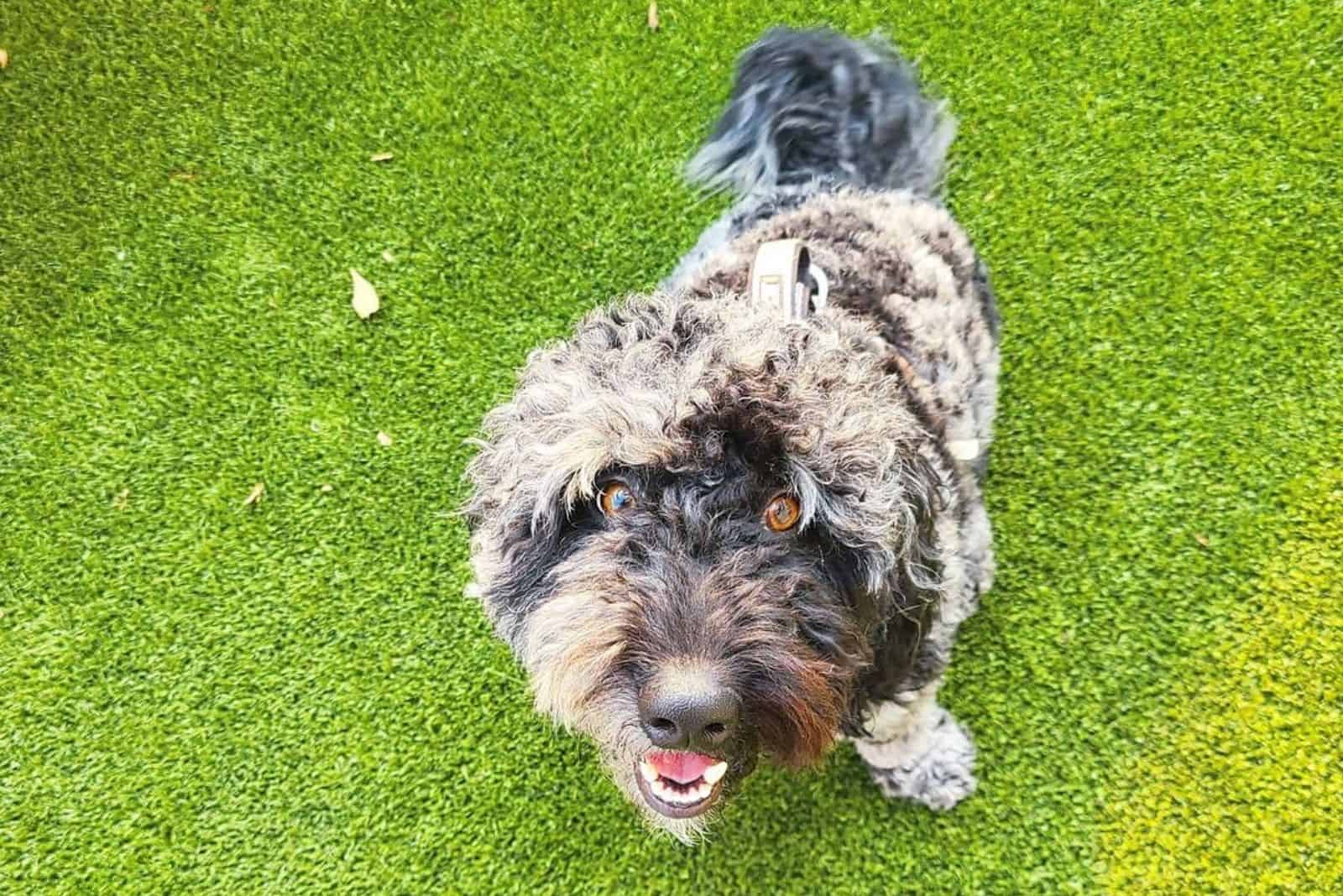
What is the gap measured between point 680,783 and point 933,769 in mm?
1132

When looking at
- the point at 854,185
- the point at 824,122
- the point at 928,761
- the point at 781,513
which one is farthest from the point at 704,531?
the point at 824,122

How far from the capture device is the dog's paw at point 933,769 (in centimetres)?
283

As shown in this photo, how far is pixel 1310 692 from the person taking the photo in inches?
116

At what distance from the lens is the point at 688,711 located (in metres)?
1.70

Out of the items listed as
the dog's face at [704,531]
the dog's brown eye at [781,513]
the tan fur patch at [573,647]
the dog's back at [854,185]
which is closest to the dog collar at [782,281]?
the dog's face at [704,531]

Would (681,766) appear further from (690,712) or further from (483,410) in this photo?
(483,410)

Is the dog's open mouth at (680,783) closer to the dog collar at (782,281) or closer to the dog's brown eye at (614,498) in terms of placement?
the dog's brown eye at (614,498)

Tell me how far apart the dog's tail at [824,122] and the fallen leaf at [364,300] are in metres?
1.38

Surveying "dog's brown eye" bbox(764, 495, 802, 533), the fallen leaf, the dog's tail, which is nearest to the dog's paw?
"dog's brown eye" bbox(764, 495, 802, 533)

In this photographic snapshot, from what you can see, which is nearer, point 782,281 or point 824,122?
point 782,281

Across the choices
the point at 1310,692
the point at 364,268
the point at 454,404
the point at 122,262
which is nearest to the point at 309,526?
the point at 454,404

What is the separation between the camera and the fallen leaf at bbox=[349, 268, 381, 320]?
3.57 metres

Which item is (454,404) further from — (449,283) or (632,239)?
(632,239)

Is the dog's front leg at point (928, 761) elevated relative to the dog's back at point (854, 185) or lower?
lower
